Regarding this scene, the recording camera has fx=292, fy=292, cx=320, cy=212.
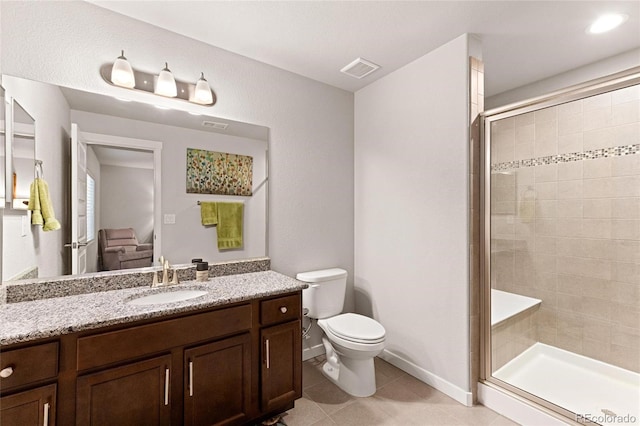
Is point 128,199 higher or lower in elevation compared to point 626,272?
higher

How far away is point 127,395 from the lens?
129 centimetres

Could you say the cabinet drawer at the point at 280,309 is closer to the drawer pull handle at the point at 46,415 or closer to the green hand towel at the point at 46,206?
the drawer pull handle at the point at 46,415

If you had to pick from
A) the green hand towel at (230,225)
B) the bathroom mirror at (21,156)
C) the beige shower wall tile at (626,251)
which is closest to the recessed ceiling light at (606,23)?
the beige shower wall tile at (626,251)

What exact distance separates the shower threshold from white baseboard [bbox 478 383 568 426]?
0.12 m

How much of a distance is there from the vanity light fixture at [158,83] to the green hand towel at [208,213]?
0.70 meters

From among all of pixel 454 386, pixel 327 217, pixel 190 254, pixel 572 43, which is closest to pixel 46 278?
pixel 190 254

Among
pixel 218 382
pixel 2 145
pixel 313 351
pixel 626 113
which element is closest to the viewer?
pixel 2 145

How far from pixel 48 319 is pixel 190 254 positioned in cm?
81

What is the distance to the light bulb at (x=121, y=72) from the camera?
5.50 feet

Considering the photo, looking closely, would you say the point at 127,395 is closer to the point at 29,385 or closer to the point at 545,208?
the point at 29,385

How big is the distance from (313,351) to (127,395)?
5.14ft

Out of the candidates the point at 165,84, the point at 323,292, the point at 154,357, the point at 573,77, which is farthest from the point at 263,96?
the point at 573,77

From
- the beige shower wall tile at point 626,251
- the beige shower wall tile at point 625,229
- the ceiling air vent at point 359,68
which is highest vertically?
the ceiling air vent at point 359,68

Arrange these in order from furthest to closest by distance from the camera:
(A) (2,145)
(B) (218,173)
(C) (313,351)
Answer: (C) (313,351), (B) (218,173), (A) (2,145)
